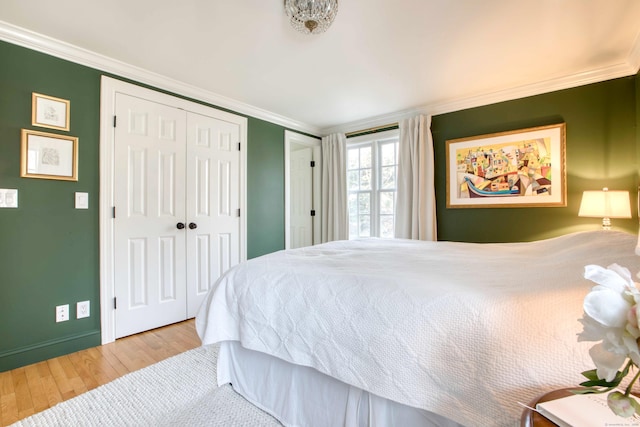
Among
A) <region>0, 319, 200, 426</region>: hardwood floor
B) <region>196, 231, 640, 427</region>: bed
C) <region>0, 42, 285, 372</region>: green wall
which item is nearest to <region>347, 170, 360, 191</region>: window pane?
<region>196, 231, 640, 427</region>: bed

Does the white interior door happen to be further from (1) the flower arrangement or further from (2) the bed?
(1) the flower arrangement

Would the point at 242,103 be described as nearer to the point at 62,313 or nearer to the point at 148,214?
the point at 148,214

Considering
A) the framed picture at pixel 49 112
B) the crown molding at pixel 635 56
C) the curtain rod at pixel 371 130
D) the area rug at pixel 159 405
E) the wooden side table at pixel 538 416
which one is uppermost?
the crown molding at pixel 635 56

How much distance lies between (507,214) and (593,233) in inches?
63.6

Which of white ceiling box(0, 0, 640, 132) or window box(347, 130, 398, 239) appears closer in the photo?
white ceiling box(0, 0, 640, 132)

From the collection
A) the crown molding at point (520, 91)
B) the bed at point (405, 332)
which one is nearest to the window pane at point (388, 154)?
the crown molding at point (520, 91)

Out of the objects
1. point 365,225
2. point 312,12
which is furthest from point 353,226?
point 312,12

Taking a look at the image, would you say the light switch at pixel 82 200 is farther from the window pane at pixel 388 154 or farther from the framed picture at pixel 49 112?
the window pane at pixel 388 154

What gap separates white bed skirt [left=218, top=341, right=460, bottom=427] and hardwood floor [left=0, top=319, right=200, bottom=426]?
2.85 feet

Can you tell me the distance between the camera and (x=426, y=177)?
11.3ft

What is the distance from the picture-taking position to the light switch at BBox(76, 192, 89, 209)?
225cm

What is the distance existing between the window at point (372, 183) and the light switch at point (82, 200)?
10.1ft

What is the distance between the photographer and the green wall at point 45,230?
1.96 meters

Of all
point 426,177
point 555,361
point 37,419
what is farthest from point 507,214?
point 37,419
